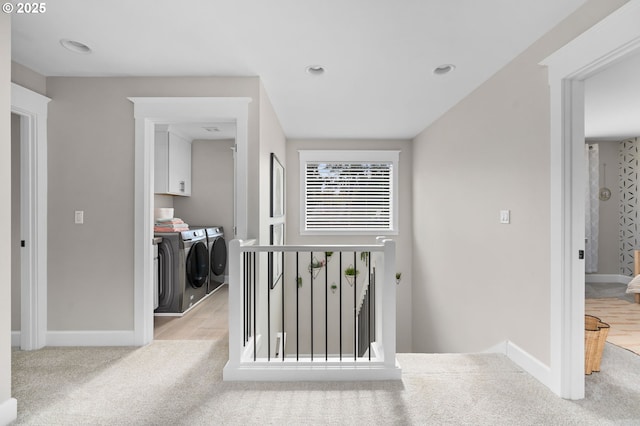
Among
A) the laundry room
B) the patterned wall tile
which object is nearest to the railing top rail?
the laundry room

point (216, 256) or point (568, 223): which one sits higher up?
point (568, 223)

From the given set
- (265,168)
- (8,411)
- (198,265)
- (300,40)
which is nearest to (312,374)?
(8,411)

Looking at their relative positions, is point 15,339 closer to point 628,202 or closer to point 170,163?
point 170,163

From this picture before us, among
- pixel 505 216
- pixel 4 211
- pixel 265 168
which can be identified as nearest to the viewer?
pixel 4 211

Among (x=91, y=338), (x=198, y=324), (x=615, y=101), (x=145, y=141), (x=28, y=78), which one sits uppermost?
(x=615, y=101)

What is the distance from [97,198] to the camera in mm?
2834

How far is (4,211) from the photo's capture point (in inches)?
68.7

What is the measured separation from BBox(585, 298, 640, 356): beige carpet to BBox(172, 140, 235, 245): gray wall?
4.76m

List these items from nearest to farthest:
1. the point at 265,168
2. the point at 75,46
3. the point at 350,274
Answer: the point at 75,46
the point at 265,168
the point at 350,274

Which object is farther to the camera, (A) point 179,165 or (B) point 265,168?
(A) point 179,165

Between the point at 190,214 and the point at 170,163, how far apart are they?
3.48 ft

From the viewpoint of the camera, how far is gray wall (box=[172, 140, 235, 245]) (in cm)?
546

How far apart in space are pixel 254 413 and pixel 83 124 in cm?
256

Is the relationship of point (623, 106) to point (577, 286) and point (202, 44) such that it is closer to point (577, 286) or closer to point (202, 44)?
point (577, 286)
